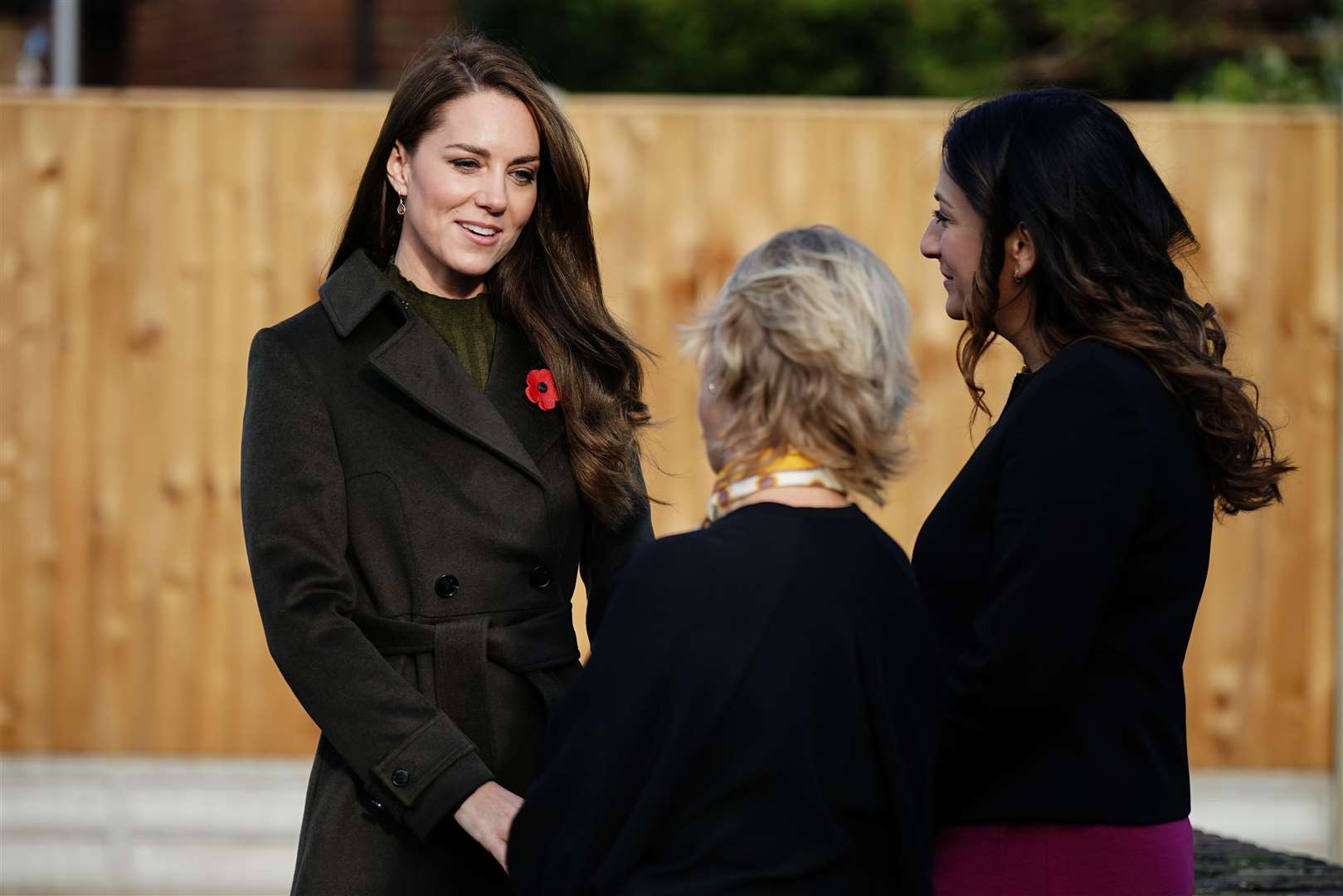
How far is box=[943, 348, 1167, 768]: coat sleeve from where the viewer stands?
6.59ft

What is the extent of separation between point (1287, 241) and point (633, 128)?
230 cm

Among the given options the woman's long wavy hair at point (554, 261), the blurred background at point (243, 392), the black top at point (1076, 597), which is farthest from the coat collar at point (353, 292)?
the blurred background at point (243, 392)

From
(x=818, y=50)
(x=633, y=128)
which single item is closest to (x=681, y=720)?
(x=633, y=128)

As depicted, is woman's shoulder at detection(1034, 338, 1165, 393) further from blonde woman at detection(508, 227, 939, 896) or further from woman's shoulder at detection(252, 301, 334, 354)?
woman's shoulder at detection(252, 301, 334, 354)

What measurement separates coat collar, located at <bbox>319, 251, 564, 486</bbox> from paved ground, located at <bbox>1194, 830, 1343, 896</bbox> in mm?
1474

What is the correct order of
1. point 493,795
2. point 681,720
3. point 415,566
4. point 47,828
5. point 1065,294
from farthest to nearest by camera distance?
point 47,828
point 415,566
point 493,795
point 1065,294
point 681,720

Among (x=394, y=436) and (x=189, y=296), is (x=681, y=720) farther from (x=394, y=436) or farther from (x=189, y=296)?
(x=189, y=296)

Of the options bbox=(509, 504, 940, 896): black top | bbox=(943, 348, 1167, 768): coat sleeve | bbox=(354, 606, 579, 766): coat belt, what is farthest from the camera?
bbox=(354, 606, 579, 766): coat belt

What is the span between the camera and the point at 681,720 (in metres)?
1.80

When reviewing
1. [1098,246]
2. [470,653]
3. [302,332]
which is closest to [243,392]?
[302,332]

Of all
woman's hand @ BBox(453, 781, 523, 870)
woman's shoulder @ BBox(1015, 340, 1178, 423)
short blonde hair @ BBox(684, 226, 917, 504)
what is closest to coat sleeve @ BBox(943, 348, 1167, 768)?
woman's shoulder @ BBox(1015, 340, 1178, 423)

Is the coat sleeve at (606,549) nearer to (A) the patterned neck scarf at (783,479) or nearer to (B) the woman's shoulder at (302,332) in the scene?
(B) the woman's shoulder at (302,332)

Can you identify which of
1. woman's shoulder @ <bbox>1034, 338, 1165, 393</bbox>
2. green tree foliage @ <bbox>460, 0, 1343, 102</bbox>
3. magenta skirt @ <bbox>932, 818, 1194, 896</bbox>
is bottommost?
magenta skirt @ <bbox>932, 818, 1194, 896</bbox>

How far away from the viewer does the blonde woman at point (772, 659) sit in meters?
1.81
